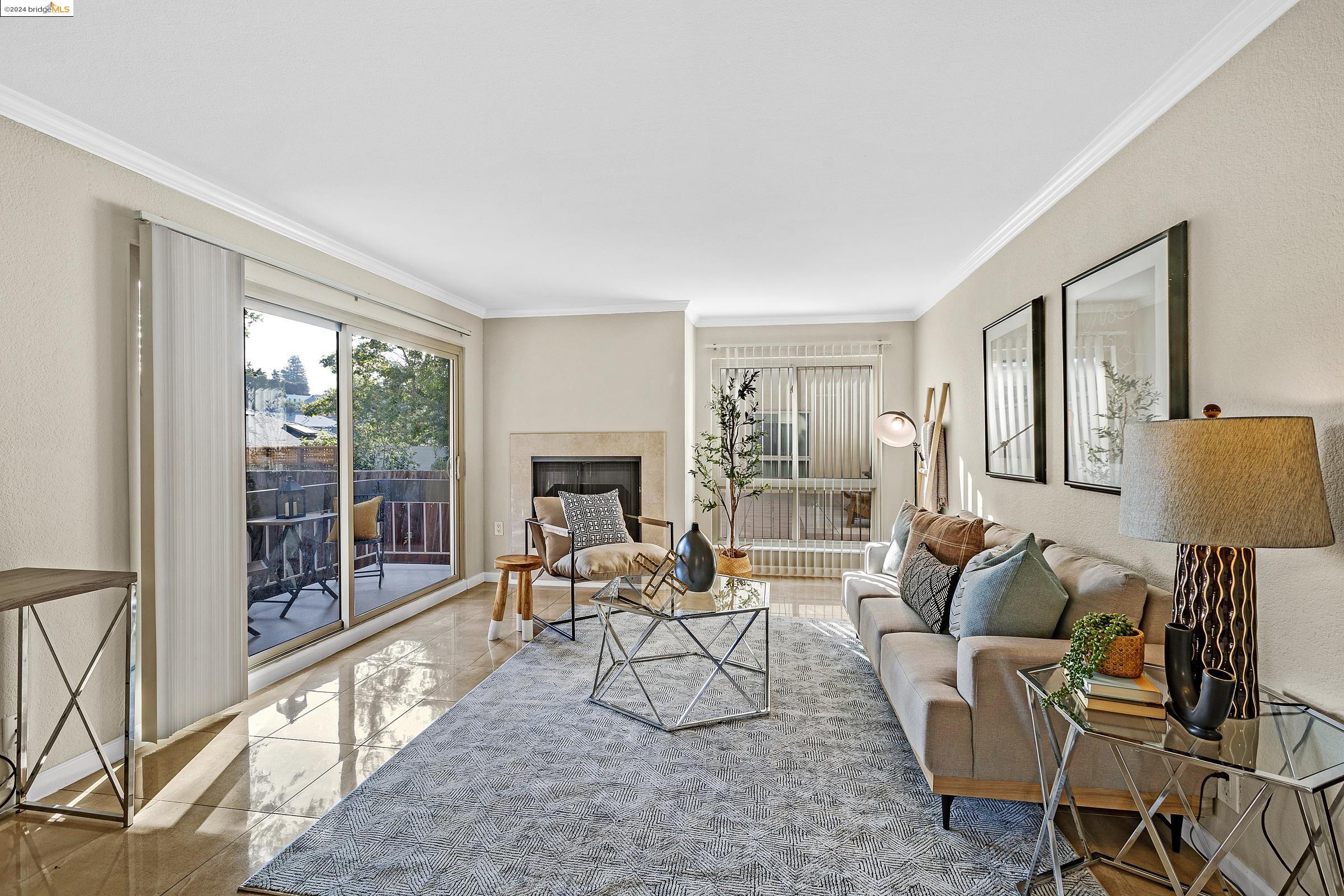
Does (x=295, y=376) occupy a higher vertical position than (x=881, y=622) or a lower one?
higher

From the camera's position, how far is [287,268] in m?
3.66

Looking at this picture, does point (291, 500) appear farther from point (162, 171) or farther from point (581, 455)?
point (581, 455)

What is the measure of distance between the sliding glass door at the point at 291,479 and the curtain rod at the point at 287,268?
0.24 m

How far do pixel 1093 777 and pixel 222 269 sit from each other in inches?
161

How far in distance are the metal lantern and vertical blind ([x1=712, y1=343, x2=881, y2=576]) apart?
3943 millimetres

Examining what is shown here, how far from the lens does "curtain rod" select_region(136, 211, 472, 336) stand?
2.88 meters

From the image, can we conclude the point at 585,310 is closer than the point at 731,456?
No

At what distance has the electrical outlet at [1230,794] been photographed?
196 cm

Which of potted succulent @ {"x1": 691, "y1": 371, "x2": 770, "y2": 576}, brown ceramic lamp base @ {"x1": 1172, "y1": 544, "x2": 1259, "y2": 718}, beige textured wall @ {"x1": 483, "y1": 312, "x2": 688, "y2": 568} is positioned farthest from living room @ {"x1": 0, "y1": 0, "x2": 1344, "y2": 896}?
potted succulent @ {"x1": 691, "y1": 371, "x2": 770, "y2": 576}

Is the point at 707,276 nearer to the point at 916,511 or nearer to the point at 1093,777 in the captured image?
the point at 916,511

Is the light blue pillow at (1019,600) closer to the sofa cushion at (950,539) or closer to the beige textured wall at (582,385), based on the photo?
the sofa cushion at (950,539)

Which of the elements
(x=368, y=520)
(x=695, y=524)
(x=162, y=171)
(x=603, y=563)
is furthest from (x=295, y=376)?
(x=695, y=524)

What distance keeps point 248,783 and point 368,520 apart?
228cm

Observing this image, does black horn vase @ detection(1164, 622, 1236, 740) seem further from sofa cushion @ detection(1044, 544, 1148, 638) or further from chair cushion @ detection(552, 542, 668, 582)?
chair cushion @ detection(552, 542, 668, 582)
